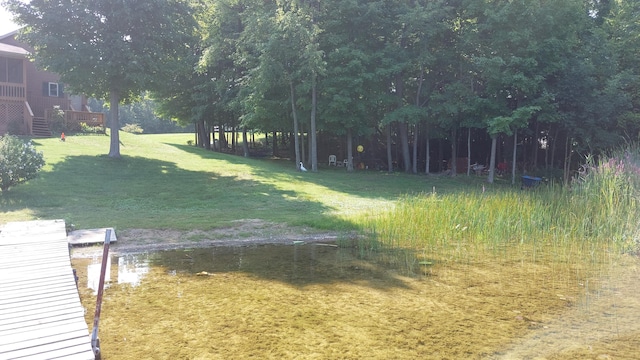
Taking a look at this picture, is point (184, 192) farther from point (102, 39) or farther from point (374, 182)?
point (374, 182)

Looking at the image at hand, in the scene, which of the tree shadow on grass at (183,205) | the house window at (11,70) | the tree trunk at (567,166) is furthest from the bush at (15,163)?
the house window at (11,70)

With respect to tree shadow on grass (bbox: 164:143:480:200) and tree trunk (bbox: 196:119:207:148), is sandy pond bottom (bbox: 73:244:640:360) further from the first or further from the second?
tree trunk (bbox: 196:119:207:148)

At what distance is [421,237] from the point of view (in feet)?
29.3

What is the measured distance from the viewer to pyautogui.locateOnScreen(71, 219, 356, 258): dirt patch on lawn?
27.3 ft

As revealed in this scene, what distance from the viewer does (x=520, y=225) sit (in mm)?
9188

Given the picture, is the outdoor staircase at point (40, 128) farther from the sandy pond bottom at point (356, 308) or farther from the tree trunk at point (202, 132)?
the sandy pond bottom at point (356, 308)

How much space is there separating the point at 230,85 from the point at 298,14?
7192 millimetres

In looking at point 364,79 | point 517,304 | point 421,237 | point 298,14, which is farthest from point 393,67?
point 517,304

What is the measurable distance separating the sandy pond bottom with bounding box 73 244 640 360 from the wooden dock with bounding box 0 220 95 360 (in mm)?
541

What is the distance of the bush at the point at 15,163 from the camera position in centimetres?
1202

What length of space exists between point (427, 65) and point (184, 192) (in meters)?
13.8

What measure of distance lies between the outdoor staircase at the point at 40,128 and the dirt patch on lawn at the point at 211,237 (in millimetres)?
20273

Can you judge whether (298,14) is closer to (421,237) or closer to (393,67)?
(393,67)

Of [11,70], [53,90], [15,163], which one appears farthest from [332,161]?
[11,70]
